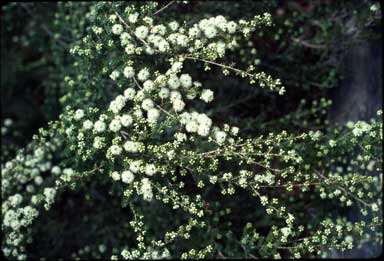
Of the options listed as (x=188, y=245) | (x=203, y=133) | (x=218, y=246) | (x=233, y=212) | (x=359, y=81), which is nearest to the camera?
(x=203, y=133)

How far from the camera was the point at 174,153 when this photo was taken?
2.61 metres

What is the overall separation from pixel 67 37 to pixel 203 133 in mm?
2139

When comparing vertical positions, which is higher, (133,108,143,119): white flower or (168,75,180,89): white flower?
(168,75,180,89): white flower

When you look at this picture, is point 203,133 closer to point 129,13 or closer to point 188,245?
point 129,13

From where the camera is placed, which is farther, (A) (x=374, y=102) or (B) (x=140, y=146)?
(A) (x=374, y=102)

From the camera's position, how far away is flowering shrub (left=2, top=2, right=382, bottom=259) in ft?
8.68

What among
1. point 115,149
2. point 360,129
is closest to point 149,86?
point 115,149

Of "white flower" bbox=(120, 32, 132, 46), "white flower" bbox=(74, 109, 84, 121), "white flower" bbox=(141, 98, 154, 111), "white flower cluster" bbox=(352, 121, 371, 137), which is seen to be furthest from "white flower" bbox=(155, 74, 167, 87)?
"white flower cluster" bbox=(352, 121, 371, 137)

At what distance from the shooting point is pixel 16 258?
3.42 m

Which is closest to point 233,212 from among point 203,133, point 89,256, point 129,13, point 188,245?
point 188,245

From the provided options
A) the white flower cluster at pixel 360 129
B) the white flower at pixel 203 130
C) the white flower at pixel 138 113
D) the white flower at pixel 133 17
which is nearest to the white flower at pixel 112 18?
the white flower at pixel 133 17

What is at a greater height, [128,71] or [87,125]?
[128,71]

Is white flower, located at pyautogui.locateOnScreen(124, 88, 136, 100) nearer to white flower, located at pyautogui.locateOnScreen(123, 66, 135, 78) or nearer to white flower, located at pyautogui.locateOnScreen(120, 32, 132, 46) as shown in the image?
white flower, located at pyautogui.locateOnScreen(123, 66, 135, 78)

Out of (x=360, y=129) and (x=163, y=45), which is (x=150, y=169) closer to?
(x=163, y=45)
